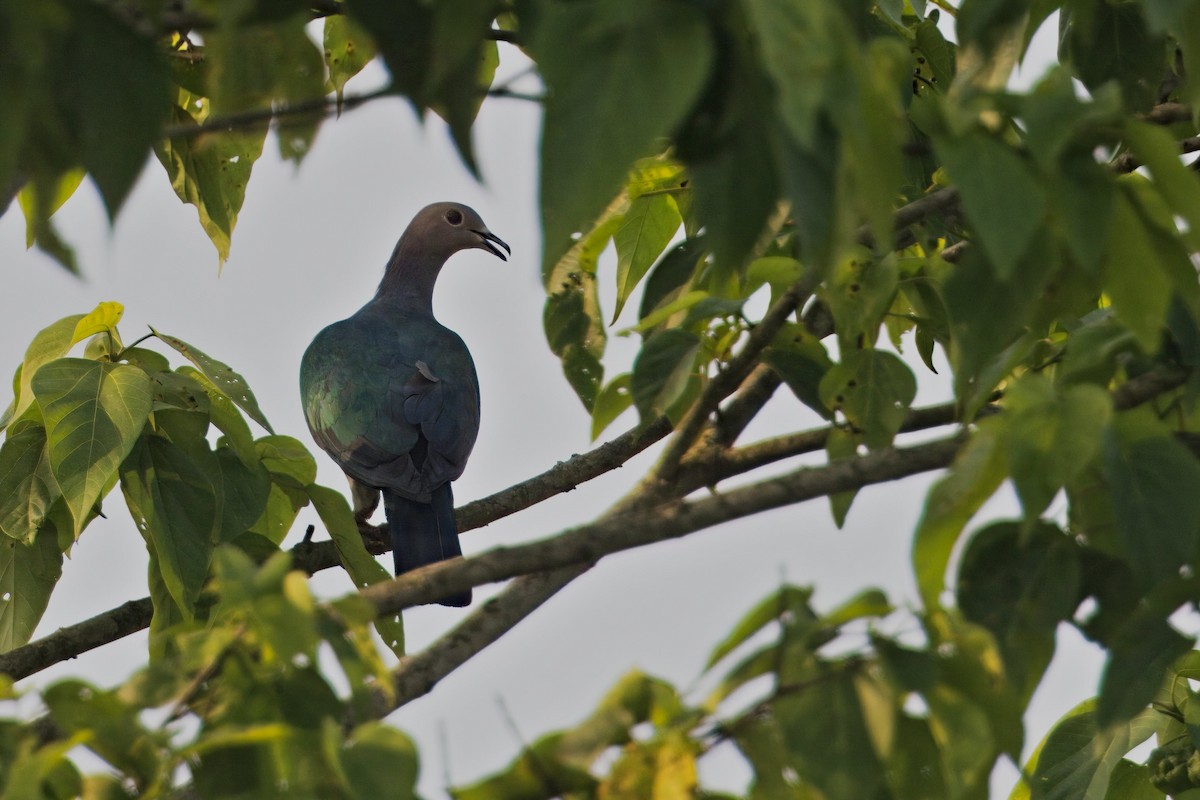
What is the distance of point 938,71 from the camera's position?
3.52 m

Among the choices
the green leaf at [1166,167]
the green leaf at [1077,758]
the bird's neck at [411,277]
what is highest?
the bird's neck at [411,277]

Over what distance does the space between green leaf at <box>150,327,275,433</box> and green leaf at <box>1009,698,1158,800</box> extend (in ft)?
5.74

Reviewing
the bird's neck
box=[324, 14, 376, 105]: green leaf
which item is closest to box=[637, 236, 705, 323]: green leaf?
box=[324, 14, 376, 105]: green leaf

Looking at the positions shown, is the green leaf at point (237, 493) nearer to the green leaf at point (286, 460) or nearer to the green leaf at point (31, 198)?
the green leaf at point (286, 460)

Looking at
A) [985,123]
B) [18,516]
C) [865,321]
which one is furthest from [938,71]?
[18,516]

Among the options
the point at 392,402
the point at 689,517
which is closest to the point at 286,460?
the point at 689,517

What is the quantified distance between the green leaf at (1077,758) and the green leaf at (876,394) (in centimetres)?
107

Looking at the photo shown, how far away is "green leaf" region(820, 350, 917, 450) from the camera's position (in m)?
2.16

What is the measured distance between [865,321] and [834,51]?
1.03m

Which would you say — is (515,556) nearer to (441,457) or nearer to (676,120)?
(676,120)

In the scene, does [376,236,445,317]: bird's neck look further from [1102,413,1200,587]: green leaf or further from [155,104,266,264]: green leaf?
[1102,413,1200,587]: green leaf

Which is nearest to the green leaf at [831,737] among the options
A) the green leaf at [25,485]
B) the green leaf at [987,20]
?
the green leaf at [987,20]

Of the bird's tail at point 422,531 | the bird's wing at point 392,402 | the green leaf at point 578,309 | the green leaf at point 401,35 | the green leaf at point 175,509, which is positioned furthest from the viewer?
the bird's wing at point 392,402

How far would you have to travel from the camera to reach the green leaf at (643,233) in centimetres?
311
